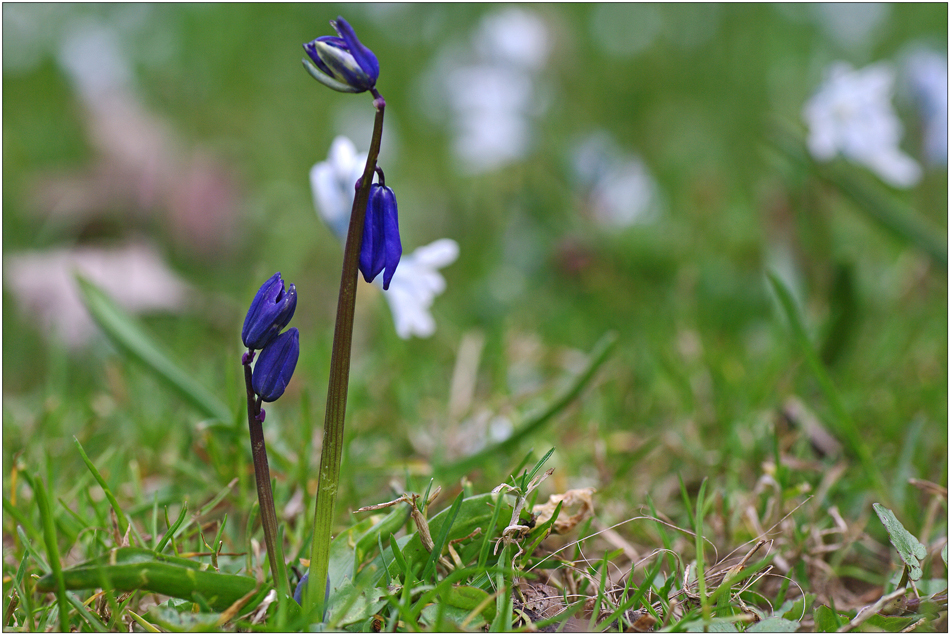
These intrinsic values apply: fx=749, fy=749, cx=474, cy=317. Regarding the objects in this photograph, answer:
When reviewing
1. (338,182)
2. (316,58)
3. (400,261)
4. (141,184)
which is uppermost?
(316,58)

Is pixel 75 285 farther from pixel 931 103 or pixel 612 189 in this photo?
pixel 931 103

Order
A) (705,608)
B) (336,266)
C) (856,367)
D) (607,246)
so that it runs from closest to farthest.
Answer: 1. (705,608)
2. (856,367)
3. (607,246)
4. (336,266)

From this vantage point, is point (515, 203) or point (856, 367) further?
point (515, 203)

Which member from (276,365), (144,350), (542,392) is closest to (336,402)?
(276,365)

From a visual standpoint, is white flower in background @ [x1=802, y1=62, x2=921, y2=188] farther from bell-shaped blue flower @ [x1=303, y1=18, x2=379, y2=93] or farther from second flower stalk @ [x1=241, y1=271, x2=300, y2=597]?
second flower stalk @ [x1=241, y1=271, x2=300, y2=597]

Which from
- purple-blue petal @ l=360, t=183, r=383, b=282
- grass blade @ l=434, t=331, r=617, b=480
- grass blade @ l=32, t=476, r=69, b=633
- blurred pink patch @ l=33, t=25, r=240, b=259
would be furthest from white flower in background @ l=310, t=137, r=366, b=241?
blurred pink patch @ l=33, t=25, r=240, b=259

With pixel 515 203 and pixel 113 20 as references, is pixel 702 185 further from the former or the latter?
pixel 113 20

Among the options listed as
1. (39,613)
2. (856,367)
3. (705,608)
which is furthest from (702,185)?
(39,613)
